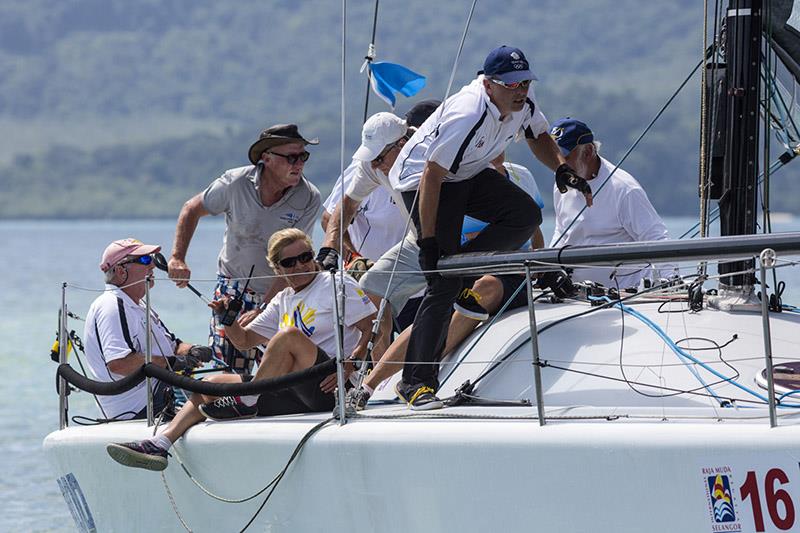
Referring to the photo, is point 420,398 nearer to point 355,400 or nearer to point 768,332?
point 355,400

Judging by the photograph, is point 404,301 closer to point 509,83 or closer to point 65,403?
point 509,83

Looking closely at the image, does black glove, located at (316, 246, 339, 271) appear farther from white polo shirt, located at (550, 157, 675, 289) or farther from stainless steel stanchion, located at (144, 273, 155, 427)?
white polo shirt, located at (550, 157, 675, 289)

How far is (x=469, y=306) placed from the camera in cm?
572

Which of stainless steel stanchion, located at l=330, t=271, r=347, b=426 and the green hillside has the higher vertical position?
the green hillside

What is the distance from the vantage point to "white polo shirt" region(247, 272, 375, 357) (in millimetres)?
5953

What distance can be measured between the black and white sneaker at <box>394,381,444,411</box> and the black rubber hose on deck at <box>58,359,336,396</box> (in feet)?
1.09

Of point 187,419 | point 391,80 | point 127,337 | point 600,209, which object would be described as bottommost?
point 187,419

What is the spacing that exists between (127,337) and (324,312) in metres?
1.22

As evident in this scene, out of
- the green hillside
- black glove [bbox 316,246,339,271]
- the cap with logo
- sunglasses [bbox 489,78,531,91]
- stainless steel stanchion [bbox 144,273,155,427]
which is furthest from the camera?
the green hillside

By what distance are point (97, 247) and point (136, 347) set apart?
208ft

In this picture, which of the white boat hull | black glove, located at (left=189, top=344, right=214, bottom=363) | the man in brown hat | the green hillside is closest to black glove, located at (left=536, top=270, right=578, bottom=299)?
the white boat hull

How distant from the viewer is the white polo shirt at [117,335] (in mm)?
6727

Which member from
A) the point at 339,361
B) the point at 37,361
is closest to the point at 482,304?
the point at 339,361

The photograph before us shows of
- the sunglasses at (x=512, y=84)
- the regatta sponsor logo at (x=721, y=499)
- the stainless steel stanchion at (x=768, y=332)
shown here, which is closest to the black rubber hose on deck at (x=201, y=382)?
the sunglasses at (x=512, y=84)
